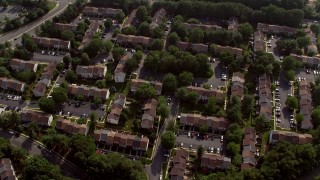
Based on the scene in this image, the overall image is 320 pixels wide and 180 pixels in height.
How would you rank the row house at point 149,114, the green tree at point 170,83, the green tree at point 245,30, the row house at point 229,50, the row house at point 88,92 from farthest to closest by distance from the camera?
the green tree at point 245,30
the row house at point 229,50
the green tree at point 170,83
the row house at point 88,92
the row house at point 149,114

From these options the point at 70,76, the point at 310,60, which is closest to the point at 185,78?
the point at 70,76

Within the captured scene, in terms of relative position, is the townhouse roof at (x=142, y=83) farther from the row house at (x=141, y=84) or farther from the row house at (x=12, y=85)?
the row house at (x=12, y=85)

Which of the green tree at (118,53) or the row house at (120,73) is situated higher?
the green tree at (118,53)

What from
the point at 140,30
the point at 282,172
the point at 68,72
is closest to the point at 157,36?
the point at 140,30

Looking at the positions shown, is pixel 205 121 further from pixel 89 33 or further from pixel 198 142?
pixel 89 33

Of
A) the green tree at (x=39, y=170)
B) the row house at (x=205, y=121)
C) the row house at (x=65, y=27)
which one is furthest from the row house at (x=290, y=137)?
the row house at (x=65, y=27)

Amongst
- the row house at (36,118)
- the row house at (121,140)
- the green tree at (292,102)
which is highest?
the green tree at (292,102)
